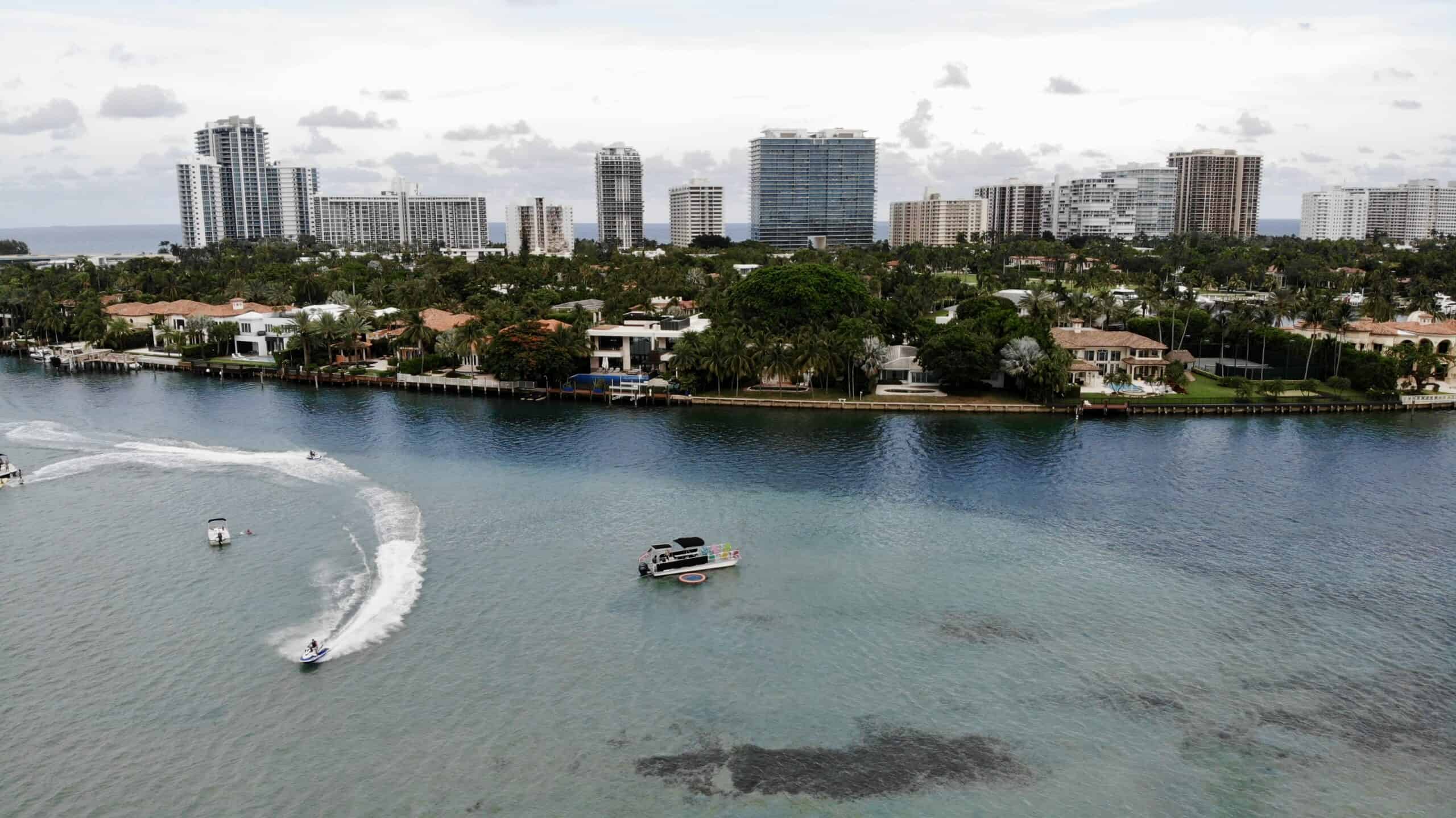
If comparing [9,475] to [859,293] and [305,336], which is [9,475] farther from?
[859,293]

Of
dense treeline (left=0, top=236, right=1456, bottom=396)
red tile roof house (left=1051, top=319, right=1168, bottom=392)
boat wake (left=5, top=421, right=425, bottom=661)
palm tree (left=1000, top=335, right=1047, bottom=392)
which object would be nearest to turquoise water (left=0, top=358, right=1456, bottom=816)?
boat wake (left=5, top=421, right=425, bottom=661)

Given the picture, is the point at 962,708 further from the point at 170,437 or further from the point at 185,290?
the point at 185,290

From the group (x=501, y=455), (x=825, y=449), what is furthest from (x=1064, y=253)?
(x=501, y=455)

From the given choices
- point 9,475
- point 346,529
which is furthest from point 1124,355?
point 9,475

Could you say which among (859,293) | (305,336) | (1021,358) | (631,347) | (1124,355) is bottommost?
(1124,355)

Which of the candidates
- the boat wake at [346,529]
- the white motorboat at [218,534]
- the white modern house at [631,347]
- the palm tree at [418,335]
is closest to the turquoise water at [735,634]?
the boat wake at [346,529]

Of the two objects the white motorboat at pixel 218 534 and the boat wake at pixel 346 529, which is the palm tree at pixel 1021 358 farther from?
the white motorboat at pixel 218 534
